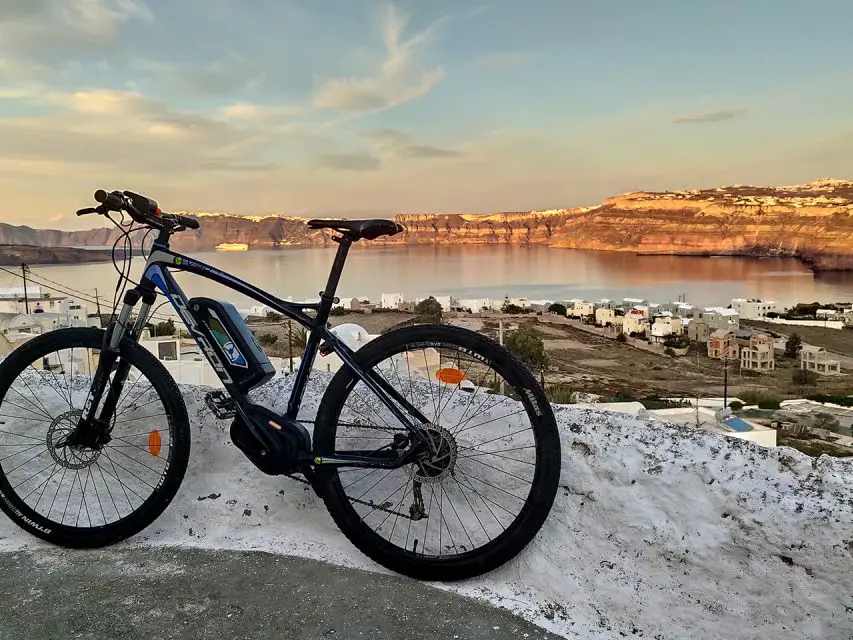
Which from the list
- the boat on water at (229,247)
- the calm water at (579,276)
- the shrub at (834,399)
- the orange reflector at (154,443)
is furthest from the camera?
the calm water at (579,276)

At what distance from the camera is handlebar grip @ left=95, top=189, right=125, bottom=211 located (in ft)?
7.55

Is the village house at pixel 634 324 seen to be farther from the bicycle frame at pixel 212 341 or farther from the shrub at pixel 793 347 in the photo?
the bicycle frame at pixel 212 341

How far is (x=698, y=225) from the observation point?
398ft

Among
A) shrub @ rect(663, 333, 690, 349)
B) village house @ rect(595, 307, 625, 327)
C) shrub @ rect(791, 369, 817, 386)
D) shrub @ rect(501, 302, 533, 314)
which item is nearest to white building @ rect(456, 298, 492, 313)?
shrub @ rect(501, 302, 533, 314)

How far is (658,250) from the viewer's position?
4830 inches

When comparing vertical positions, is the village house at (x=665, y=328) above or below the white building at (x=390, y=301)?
below

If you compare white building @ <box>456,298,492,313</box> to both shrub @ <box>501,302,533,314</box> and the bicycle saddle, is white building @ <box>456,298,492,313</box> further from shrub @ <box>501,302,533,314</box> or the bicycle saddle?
the bicycle saddle

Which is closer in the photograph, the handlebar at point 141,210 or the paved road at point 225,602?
the paved road at point 225,602

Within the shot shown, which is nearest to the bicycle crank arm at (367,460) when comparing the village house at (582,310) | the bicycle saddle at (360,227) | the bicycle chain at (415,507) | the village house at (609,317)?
the bicycle chain at (415,507)

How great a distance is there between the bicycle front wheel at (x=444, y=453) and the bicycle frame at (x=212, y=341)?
0.06 metres

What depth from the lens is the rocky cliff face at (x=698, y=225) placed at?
102 meters

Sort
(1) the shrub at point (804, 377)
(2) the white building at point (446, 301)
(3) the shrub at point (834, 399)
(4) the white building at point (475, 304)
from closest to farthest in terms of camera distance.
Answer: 1. (3) the shrub at point (834, 399)
2. (1) the shrub at point (804, 377)
3. (2) the white building at point (446, 301)
4. (4) the white building at point (475, 304)

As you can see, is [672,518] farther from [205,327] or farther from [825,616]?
[205,327]

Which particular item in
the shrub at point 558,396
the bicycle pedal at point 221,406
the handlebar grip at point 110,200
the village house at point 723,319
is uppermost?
the handlebar grip at point 110,200
